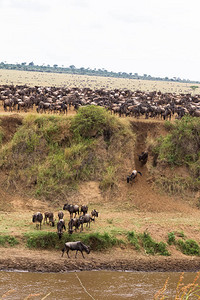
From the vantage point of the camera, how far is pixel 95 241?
15.4 metres

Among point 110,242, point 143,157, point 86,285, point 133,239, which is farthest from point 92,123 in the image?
point 86,285

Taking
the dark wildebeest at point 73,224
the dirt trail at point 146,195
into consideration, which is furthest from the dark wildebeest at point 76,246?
the dirt trail at point 146,195

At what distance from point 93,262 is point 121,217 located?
4.10 meters

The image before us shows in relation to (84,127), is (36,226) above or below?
below

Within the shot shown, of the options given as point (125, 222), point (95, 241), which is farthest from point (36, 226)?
point (125, 222)

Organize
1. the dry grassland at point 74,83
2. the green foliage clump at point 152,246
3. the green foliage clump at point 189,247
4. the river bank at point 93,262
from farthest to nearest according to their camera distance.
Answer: the dry grassland at point 74,83, the green foliage clump at point 189,247, the green foliage clump at point 152,246, the river bank at point 93,262

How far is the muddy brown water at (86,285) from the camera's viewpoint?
1191cm

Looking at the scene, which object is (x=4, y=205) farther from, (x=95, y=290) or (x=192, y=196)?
(x=192, y=196)

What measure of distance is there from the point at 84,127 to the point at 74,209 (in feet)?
21.7

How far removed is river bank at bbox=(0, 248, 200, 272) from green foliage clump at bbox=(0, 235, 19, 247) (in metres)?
0.31

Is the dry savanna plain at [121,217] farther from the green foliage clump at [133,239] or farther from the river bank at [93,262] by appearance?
the green foliage clump at [133,239]

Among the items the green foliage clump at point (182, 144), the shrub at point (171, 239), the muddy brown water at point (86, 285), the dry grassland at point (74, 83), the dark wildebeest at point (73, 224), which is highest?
the dry grassland at point (74, 83)

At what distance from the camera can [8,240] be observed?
49.3ft

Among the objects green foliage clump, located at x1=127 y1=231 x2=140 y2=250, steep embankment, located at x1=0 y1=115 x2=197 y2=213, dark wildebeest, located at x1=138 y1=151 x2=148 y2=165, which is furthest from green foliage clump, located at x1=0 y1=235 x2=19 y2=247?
dark wildebeest, located at x1=138 y1=151 x2=148 y2=165
